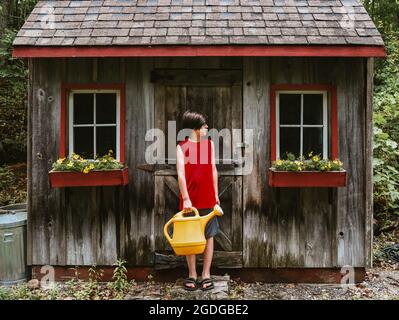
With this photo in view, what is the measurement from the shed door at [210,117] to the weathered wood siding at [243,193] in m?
0.11

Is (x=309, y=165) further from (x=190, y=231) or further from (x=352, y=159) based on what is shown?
(x=190, y=231)

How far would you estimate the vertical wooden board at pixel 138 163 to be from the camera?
5484mm

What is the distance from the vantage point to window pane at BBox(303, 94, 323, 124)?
217 inches

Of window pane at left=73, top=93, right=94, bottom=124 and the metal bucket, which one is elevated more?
window pane at left=73, top=93, right=94, bottom=124

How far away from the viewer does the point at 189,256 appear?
16.3 feet

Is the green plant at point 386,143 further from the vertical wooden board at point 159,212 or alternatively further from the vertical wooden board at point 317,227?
Result: the vertical wooden board at point 159,212

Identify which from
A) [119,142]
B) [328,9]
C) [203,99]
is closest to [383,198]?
[328,9]

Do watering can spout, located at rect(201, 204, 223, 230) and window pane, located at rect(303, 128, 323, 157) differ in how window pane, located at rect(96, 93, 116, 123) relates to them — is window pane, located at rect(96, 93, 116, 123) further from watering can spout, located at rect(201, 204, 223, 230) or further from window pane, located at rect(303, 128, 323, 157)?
window pane, located at rect(303, 128, 323, 157)

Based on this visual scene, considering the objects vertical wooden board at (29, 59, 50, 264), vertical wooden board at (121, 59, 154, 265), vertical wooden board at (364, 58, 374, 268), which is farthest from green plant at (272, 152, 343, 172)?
vertical wooden board at (29, 59, 50, 264)

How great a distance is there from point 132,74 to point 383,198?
5640 mm

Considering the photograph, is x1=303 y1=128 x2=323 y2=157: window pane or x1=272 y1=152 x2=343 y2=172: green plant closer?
x1=272 y1=152 x2=343 y2=172: green plant

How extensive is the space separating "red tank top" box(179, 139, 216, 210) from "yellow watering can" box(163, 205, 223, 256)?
0.17 meters

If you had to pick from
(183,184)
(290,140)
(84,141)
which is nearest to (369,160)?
(290,140)

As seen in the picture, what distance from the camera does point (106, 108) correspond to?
5570 millimetres
